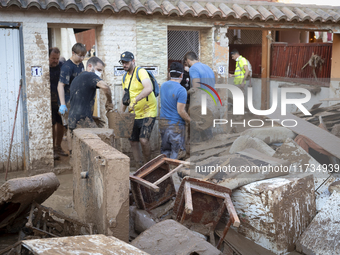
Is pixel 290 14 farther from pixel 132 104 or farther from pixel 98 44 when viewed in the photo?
pixel 132 104

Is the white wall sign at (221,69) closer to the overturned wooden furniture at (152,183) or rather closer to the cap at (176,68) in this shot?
the cap at (176,68)

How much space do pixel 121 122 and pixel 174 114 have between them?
3.46ft

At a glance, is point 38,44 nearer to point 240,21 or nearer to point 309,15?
point 240,21

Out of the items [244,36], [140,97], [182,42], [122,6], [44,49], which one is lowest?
[140,97]

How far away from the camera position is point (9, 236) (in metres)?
4.11

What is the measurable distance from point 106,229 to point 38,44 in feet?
14.0

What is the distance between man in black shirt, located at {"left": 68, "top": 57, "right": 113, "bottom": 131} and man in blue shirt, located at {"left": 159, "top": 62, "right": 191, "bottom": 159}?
1.11 meters

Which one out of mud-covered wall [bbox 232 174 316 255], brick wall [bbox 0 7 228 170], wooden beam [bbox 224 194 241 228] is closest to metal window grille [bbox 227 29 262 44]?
brick wall [bbox 0 7 228 170]

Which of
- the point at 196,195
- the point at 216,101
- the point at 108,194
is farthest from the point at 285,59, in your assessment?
the point at 108,194

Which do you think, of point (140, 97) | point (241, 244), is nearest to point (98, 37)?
point (140, 97)

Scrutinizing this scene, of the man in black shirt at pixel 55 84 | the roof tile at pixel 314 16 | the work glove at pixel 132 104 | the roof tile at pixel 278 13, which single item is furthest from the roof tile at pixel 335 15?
the man in black shirt at pixel 55 84

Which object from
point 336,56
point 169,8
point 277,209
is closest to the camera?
point 277,209

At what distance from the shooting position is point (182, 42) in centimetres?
1110

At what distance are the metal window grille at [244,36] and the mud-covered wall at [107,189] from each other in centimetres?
1258
